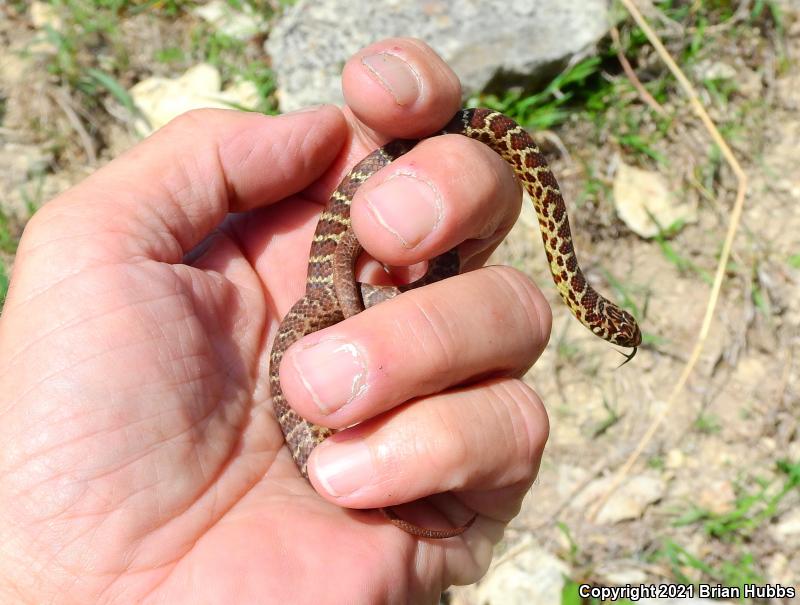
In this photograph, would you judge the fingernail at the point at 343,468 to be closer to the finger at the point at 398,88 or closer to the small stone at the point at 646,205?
the finger at the point at 398,88

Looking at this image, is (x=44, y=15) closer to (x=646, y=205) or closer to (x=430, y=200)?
(x=430, y=200)

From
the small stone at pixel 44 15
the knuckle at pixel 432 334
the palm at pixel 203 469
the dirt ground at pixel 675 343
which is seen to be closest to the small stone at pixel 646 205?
the dirt ground at pixel 675 343

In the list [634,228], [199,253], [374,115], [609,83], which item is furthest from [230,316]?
[609,83]

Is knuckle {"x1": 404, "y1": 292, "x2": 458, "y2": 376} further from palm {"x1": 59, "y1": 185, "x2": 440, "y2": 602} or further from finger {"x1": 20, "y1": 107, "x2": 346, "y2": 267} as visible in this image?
finger {"x1": 20, "y1": 107, "x2": 346, "y2": 267}

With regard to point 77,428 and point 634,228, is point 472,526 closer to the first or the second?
point 77,428

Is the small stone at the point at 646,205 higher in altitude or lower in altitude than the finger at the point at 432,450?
lower
